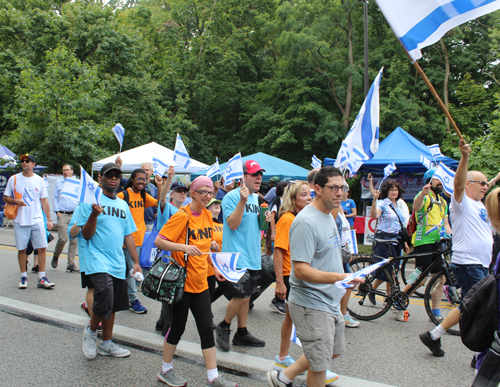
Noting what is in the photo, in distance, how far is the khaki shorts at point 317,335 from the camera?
2.95 meters

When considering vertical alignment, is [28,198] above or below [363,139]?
below

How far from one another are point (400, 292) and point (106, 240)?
3.71 meters

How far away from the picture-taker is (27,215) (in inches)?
275

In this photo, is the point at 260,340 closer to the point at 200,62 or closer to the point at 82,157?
the point at 82,157

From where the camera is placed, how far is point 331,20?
82.2 ft

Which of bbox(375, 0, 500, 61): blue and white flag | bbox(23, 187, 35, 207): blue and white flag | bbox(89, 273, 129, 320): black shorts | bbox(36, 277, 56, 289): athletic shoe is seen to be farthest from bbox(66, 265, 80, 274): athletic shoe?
bbox(375, 0, 500, 61): blue and white flag

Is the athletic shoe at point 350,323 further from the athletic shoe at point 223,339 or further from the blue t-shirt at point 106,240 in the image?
the blue t-shirt at point 106,240

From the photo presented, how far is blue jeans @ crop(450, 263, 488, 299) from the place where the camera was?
14.2ft

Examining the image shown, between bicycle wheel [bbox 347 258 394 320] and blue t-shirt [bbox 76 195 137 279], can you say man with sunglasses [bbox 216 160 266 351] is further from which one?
bicycle wheel [bbox 347 258 394 320]

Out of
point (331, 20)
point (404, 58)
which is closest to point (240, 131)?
point (331, 20)

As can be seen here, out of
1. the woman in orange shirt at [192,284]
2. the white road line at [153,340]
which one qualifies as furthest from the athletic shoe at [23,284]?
the woman in orange shirt at [192,284]

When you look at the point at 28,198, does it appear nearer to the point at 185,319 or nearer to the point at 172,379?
the point at 185,319

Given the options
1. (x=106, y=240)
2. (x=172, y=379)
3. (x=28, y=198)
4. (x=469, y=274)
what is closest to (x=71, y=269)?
(x=28, y=198)

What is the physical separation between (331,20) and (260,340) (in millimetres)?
23946
